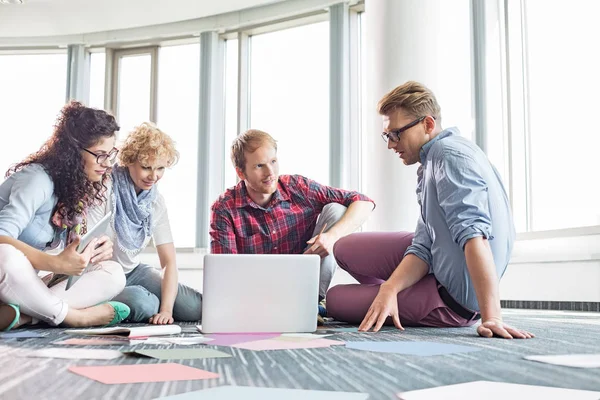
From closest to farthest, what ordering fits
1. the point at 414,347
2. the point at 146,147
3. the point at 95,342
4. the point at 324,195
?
the point at 414,347 < the point at 95,342 < the point at 146,147 < the point at 324,195

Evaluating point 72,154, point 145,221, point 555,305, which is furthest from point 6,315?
point 555,305

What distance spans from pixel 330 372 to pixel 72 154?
1338 mm

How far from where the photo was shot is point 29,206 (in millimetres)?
1846

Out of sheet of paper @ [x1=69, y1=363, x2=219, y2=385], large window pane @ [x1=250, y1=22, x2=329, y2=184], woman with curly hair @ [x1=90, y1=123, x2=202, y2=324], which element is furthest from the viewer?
large window pane @ [x1=250, y1=22, x2=329, y2=184]

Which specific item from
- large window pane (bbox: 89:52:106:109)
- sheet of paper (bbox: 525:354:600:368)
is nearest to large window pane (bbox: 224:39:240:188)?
large window pane (bbox: 89:52:106:109)

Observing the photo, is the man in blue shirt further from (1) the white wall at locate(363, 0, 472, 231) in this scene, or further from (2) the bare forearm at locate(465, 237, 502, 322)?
(1) the white wall at locate(363, 0, 472, 231)

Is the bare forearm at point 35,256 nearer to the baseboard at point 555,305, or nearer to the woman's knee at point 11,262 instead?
the woman's knee at point 11,262

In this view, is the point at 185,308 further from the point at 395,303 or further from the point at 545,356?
the point at 545,356

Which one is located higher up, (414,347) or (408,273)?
(408,273)

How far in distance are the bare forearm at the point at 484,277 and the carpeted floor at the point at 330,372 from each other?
0.44 ft

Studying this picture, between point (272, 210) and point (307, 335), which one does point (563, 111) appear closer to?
point (272, 210)

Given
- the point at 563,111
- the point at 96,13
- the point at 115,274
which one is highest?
the point at 96,13

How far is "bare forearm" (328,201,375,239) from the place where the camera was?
2281mm

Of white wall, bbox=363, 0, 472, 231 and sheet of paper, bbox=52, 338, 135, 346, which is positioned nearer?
sheet of paper, bbox=52, 338, 135, 346
